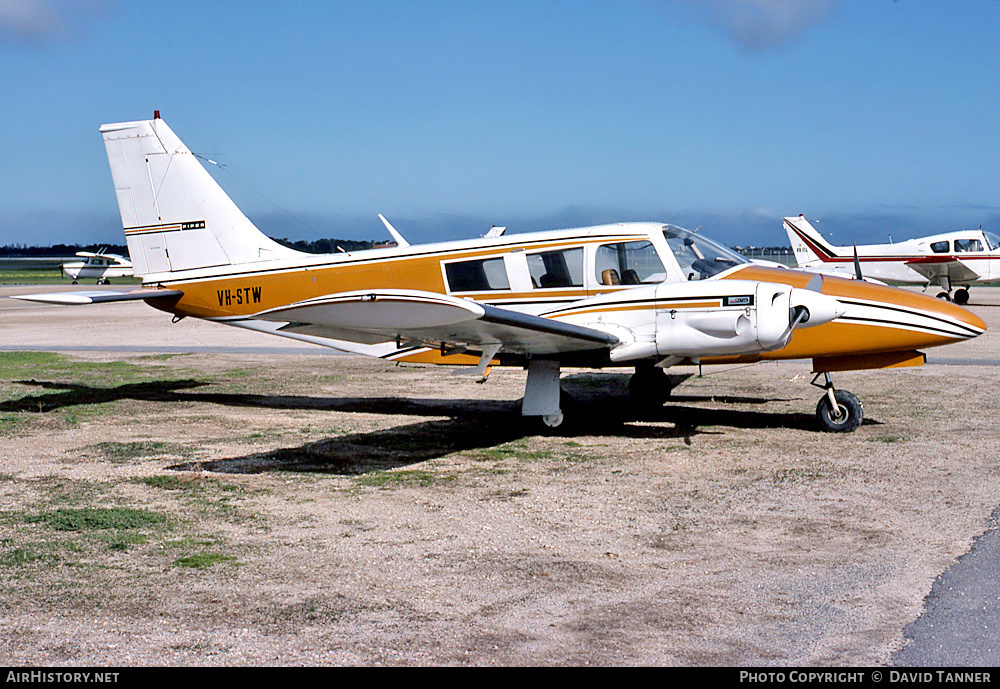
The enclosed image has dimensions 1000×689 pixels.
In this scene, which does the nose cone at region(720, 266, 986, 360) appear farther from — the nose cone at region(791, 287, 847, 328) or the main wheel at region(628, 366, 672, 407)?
the main wheel at region(628, 366, 672, 407)

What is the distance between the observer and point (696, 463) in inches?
361

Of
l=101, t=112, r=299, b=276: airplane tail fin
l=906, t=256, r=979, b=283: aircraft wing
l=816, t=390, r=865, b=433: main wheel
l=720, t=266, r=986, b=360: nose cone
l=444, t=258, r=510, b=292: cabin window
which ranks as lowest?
l=816, t=390, r=865, b=433: main wheel

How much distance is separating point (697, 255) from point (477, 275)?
2.74 m

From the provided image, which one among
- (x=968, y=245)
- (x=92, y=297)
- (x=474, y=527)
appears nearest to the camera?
(x=474, y=527)

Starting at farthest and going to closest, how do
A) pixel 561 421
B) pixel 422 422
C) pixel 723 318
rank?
pixel 422 422
pixel 561 421
pixel 723 318

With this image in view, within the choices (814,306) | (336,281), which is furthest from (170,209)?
(814,306)

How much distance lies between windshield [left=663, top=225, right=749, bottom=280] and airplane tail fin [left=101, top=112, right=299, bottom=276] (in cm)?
552

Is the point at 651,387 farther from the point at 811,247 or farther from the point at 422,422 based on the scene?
the point at 811,247

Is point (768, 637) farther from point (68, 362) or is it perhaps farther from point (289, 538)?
point (68, 362)

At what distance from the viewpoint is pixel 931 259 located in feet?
Answer: 116

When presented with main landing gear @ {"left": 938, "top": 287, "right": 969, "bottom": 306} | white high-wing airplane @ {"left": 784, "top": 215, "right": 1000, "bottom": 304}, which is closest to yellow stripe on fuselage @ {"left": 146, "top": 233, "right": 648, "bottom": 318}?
white high-wing airplane @ {"left": 784, "top": 215, "right": 1000, "bottom": 304}

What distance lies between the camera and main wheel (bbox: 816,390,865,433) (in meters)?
10.6

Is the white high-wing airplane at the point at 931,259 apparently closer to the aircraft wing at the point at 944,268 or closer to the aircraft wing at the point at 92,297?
the aircraft wing at the point at 944,268

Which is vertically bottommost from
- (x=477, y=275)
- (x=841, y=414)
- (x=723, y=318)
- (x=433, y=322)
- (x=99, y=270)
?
(x=841, y=414)
